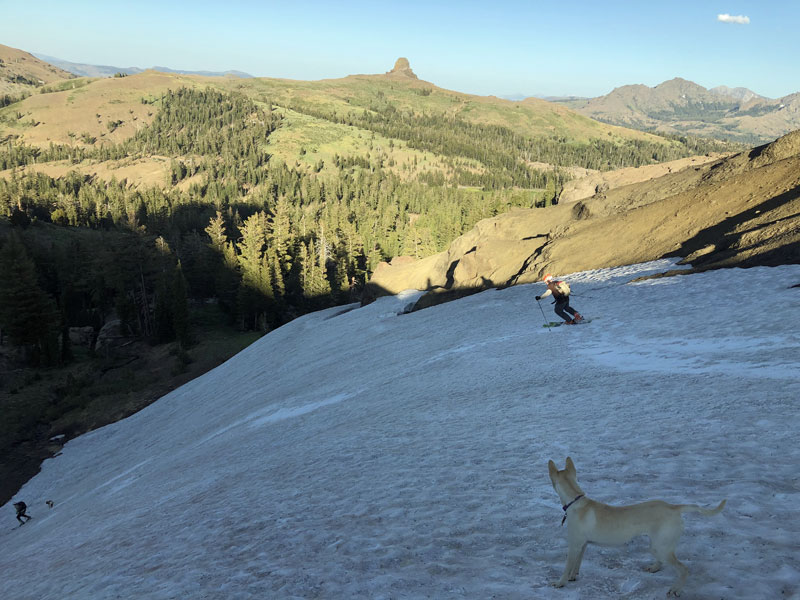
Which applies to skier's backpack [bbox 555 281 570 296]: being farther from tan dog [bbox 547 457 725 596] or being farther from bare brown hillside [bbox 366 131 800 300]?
tan dog [bbox 547 457 725 596]

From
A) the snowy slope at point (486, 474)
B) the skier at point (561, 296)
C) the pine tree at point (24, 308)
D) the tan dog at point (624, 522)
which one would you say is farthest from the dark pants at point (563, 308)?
the pine tree at point (24, 308)

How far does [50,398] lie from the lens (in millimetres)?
52344

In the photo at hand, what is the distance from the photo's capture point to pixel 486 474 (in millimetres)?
8555

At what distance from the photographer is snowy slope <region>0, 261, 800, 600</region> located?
564 centimetres

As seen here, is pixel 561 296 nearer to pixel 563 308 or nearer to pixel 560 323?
Answer: pixel 563 308

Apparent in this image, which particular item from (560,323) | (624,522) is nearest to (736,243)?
(560,323)

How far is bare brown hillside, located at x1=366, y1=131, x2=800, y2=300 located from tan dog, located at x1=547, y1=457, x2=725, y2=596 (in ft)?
61.9

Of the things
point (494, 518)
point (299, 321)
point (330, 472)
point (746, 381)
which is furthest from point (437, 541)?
point (299, 321)

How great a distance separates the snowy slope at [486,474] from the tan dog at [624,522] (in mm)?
545

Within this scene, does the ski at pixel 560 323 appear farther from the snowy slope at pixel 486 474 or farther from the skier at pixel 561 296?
the snowy slope at pixel 486 474

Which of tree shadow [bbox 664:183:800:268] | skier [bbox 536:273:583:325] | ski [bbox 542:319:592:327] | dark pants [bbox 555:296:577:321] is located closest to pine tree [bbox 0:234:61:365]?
ski [bbox 542:319:592:327]

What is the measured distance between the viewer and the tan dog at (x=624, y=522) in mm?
4316

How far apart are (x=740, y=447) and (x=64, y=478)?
3331cm

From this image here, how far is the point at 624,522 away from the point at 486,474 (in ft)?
14.1
